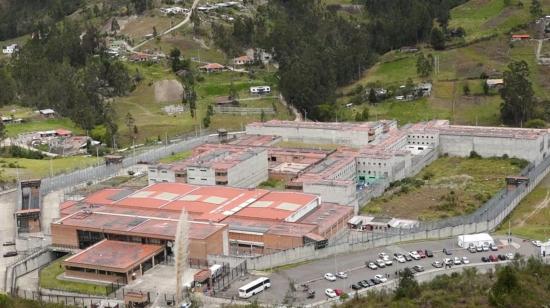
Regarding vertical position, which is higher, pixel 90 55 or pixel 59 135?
pixel 90 55

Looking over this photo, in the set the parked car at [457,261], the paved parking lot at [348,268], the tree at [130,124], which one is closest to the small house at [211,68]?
the tree at [130,124]

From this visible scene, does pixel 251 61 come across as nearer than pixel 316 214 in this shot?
No

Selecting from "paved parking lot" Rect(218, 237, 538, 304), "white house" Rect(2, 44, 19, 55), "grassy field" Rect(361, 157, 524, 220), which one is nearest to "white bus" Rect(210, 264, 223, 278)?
"paved parking lot" Rect(218, 237, 538, 304)

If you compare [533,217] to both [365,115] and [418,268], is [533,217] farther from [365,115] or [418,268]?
[365,115]

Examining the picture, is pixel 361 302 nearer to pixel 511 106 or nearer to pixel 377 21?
pixel 511 106

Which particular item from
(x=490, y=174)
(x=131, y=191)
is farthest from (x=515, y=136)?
(x=131, y=191)

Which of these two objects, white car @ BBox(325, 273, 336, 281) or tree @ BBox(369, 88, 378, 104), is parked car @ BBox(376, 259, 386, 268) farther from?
tree @ BBox(369, 88, 378, 104)
